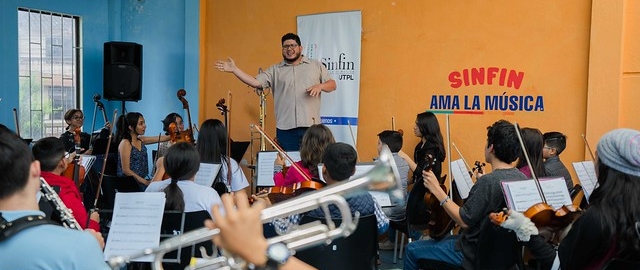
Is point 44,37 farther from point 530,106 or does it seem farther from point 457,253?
point 457,253

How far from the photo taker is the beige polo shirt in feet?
19.5

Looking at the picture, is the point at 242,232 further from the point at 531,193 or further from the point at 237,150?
the point at 237,150

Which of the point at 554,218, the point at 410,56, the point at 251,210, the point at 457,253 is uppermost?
the point at 410,56

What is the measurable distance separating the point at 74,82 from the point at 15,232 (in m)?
7.10

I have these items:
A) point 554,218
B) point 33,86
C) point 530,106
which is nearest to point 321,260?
point 554,218

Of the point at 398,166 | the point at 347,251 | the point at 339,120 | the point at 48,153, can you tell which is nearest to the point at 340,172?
the point at 347,251

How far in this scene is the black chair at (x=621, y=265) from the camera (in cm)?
205

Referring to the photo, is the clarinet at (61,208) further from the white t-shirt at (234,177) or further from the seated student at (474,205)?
the white t-shirt at (234,177)

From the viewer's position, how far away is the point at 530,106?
5387 mm

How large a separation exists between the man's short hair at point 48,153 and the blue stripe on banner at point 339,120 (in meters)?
3.51

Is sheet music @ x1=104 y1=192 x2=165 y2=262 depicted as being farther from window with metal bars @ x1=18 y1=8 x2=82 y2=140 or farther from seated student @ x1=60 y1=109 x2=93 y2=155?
window with metal bars @ x1=18 y1=8 x2=82 y2=140

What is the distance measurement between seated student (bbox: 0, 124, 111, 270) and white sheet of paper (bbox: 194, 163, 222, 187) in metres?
2.13

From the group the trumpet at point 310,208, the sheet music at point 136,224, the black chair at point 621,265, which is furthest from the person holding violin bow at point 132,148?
the trumpet at point 310,208

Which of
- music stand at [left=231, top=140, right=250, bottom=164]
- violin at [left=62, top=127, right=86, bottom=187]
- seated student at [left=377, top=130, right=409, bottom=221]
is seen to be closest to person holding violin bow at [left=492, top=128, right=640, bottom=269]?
seated student at [left=377, top=130, right=409, bottom=221]
